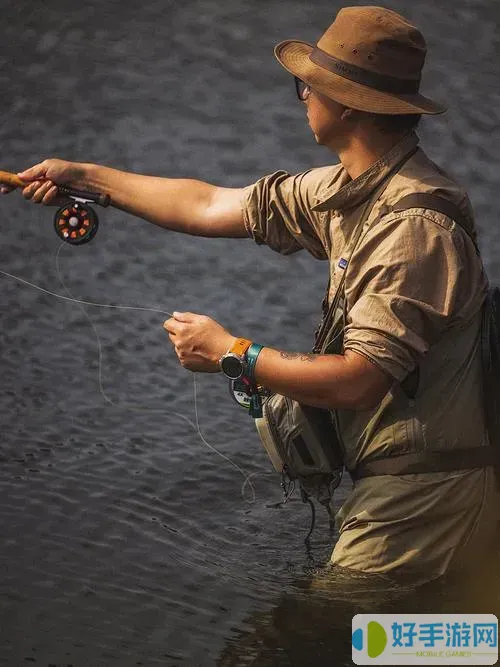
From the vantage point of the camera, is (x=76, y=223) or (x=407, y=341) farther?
(x=76, y=223)

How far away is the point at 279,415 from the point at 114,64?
5.26 meters

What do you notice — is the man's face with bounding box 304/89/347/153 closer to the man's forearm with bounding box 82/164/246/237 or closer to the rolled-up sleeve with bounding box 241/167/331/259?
the rolled-up sleeve with bounding box 241/167/331/259

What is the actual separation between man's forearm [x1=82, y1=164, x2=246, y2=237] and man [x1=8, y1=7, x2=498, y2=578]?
2.01 feet

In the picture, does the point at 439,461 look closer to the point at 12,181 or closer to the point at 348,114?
the point at 348,114

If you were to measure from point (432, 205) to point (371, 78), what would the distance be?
43 centimetres

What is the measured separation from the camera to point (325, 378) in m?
3.64

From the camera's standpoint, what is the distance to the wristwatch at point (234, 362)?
372 centimetres

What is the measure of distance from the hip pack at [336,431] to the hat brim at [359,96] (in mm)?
270

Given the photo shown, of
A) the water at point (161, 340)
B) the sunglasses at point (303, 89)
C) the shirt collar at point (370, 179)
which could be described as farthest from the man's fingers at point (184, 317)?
the water at point (161, 340)

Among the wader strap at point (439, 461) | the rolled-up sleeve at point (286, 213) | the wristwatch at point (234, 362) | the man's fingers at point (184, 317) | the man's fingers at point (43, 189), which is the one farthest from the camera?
the man's fingers at point (43, 189)

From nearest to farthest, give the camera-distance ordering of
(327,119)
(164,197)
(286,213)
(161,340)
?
(327,119) → (286,213) → (164,197) → (161,340)

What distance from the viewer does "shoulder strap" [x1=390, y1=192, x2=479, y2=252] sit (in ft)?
12.1

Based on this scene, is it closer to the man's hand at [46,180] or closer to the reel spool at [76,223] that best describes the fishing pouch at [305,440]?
the reel spool at [76,223]

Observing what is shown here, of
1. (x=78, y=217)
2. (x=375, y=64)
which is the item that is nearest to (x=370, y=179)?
(x=375, y=64)
